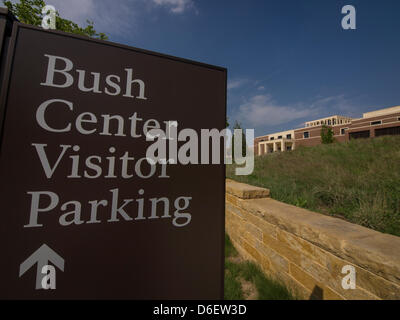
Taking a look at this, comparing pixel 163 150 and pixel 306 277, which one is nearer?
pixel 163 150

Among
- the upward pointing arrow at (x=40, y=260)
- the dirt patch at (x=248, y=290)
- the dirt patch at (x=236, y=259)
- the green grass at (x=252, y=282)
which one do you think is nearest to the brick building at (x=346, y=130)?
the dirt patch at (x=236, y=259)

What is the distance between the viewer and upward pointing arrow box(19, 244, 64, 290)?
2.96 feet

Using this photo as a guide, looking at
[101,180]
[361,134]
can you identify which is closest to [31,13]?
[101,180]

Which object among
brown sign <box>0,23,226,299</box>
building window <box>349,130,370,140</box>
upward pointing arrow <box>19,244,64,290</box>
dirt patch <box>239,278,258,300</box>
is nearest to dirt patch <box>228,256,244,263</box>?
dirt patch <box>239,278,258,300</box>

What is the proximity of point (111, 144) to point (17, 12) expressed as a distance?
989cm

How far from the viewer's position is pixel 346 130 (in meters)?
39.9

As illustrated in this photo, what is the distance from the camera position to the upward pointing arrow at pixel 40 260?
902 millimetres

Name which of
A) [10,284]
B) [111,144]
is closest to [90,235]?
[10,284]

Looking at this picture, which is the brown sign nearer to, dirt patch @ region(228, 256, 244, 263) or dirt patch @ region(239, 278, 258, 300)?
dirt patch @ region(239, 278, 258, 300)

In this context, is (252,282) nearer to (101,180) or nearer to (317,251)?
(317,251)

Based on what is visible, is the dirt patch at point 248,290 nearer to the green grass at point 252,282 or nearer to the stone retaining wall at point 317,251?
the green grass at point 252,282
